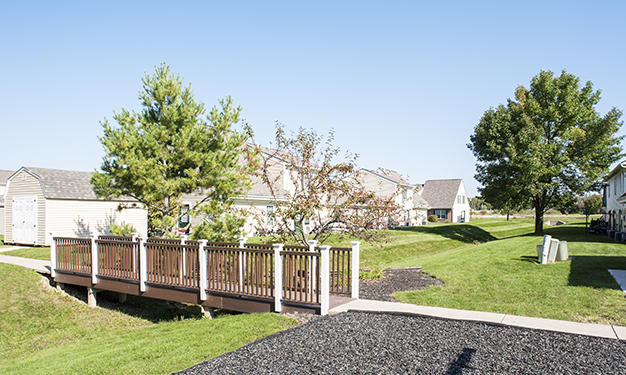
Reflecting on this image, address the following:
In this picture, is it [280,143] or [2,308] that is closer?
[2,308]

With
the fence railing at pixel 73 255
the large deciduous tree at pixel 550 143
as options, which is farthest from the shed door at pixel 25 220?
the large deciduous tree at pixel 550 143

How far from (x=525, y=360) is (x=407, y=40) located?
11993 mm

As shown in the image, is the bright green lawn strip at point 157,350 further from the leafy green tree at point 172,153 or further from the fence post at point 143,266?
the leafy green tree at point 172,153

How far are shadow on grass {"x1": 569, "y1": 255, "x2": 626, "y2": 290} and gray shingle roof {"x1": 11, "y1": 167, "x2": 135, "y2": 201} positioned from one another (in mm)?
20997

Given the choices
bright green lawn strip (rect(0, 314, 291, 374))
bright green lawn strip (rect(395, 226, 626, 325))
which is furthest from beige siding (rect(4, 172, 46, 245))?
bright green lawn strip (rect(395, 226, 626, 325))

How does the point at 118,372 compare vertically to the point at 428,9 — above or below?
below

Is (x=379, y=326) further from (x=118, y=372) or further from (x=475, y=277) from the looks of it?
(x=475, y=277)

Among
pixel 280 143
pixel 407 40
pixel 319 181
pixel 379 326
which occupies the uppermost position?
pixel 407 40

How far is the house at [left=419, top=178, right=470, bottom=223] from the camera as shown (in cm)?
5344

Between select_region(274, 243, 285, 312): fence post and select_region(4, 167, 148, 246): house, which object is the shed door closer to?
select_region(4, 167, 148, 246): house

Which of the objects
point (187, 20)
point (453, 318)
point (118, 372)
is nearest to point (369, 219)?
point (453, 318)

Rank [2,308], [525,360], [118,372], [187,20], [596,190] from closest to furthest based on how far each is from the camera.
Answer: [525,360], [118,372], [2,308], [187,20], [596,190]

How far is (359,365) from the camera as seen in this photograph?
16.2ft

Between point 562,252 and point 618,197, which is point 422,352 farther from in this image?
point 618,197
